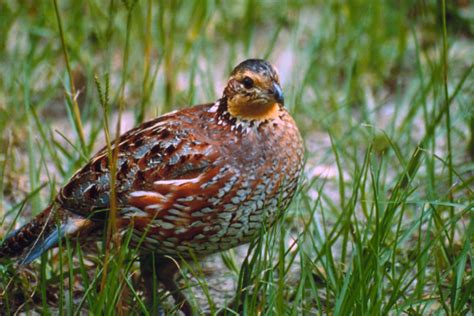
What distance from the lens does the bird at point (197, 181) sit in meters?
3.76

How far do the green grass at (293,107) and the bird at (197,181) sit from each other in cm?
14

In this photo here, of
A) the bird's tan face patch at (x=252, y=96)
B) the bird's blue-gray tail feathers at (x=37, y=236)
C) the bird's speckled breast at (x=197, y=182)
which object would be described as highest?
the bird's tan face patch at (x=252, y=96)

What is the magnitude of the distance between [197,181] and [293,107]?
1.60 metres

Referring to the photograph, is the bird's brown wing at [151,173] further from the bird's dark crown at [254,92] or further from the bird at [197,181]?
the bird's dark crown at [254,92]

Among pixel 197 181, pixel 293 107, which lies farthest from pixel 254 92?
pixel 293 107

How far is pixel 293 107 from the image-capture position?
17.2 feet

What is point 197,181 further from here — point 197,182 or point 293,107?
point 293,107

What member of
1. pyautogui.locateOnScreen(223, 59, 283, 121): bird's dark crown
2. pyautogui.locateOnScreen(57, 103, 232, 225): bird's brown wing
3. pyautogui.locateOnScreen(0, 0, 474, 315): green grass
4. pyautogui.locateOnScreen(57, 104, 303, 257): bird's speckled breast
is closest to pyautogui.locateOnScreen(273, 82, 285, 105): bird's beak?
pyautogui.locateOnScreen(223, 59, 283, 121): bird's dark crown

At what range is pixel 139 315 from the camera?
3.97m

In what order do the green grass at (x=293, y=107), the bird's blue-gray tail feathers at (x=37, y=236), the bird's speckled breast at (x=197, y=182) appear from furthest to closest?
the green grass at (x=293, y=107) → the bird's blue-gray tail feathers at (x=37, y=236) → the bird's speckled breast at (x=197, y=182)

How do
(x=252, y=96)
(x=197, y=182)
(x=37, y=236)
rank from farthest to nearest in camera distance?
(x=37, y=236), (x=252, y=96), (x=197, y=182)

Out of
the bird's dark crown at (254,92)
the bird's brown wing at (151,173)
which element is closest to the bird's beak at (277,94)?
the bird's dark crown at (254,92)

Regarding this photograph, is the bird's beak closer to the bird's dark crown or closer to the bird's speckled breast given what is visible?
the bird's dark crown

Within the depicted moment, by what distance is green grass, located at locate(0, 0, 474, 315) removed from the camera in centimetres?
411
